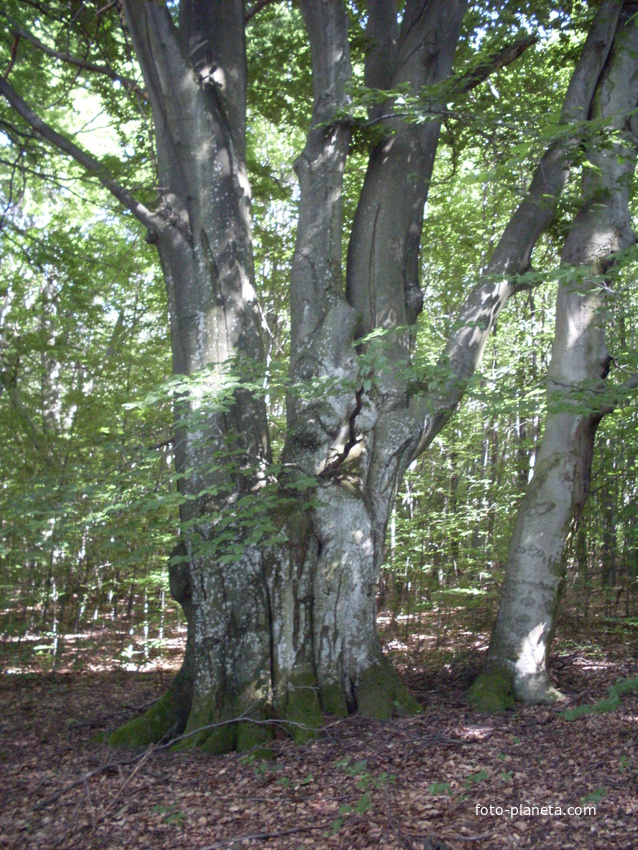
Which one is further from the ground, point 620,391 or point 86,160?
point 86,160

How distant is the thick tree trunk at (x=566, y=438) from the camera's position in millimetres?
5656

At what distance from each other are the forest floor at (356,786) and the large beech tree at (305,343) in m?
0.41

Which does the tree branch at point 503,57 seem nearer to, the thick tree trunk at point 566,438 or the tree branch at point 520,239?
the tree branch at point 520,239

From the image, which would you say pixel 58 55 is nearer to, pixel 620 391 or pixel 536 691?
pixel 620 391

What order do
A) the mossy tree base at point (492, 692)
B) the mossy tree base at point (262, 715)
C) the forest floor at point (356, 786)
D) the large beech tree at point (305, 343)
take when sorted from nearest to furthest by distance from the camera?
the forest floor at point (356, 786), the mossy tree base at point (262, 715), the large beech tree at point (305, 343), the mossy tree base at point (492, 692)

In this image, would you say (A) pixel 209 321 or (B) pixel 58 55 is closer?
(A) pixel 209 321

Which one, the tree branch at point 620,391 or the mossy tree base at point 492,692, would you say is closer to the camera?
the tree branch at point 620,391

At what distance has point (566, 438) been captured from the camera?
5977mm

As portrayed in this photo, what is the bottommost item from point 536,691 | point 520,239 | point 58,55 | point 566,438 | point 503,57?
point 536,691

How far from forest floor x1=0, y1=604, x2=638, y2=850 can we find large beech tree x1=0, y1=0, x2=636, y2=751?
1.34 feet

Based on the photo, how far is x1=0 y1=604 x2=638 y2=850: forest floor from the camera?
3.49m

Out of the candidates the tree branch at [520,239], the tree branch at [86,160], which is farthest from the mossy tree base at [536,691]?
the tree branch at [86,160]

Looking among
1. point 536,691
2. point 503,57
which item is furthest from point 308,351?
point 503,57

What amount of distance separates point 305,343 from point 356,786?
3.47 m
